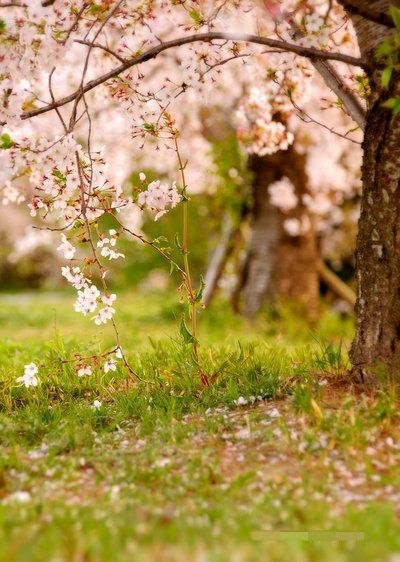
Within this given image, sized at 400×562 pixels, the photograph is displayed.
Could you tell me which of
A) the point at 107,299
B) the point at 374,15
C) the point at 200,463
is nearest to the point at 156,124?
the point at 107,299

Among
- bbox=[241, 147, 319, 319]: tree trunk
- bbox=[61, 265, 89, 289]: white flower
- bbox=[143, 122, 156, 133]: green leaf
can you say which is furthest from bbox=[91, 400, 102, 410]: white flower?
bbox=[241, 147, 319, 319]: tree trunk

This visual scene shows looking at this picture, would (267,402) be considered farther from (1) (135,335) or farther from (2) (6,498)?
(1) (135,335)

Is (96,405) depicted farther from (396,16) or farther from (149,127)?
(396,16)

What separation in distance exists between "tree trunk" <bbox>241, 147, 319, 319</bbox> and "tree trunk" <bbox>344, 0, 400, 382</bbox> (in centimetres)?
508

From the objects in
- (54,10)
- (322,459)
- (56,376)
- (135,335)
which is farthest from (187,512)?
(135,335)

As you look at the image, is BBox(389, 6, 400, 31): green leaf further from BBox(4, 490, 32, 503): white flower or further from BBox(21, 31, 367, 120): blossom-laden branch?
BBox(4, 490, 32, 503): white flower

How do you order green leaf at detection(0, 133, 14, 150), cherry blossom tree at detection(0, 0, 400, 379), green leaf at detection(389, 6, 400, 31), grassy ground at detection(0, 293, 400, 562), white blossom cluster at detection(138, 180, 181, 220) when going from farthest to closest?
white blossom cluster at detection(138, 180, 181, 220), cherry blossom tree at detection(0, 0, 400, 379), green leaf at detection(0, 133, 14, 150), green leaf at detection(389, 6, 400, 31), grassy ground at detection(0, 293, 400, 562)

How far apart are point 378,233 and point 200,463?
58.4 inches

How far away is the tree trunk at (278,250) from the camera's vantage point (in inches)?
361

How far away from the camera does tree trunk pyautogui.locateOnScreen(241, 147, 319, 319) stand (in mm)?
9172

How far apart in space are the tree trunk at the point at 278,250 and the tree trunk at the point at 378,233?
5078 millimetres

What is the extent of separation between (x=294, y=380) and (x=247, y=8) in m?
2.40

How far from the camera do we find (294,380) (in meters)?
Answer: 4.15

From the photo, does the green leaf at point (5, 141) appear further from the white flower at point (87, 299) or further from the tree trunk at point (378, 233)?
the tree trunk at point (378, 233)
